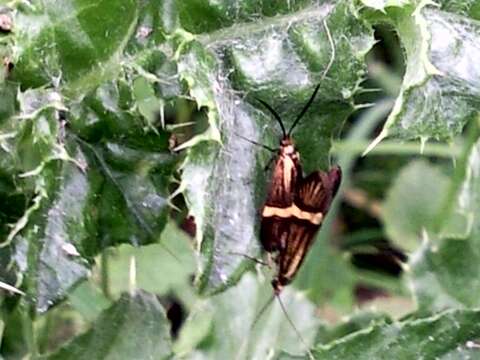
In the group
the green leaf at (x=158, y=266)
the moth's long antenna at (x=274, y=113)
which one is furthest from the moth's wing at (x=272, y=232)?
the green leaf at (x=158, y=266)

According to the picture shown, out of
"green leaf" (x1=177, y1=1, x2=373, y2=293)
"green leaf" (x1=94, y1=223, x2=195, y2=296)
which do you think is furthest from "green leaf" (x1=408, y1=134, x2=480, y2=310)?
"green leaf" (x1=94, y1=223, x2=195, y2=296)

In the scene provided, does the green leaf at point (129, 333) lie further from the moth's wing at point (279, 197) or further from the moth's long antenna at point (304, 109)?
the moth's long antenna at point (304, 109)

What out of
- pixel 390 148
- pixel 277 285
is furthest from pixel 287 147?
pixel 390 148

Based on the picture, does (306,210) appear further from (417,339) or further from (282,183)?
(417,339)

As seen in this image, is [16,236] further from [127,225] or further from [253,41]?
[253,41]

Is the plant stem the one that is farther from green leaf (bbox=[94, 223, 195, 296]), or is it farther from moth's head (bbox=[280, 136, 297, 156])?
moth's head (bbox=[280, 136, 297, 156])
